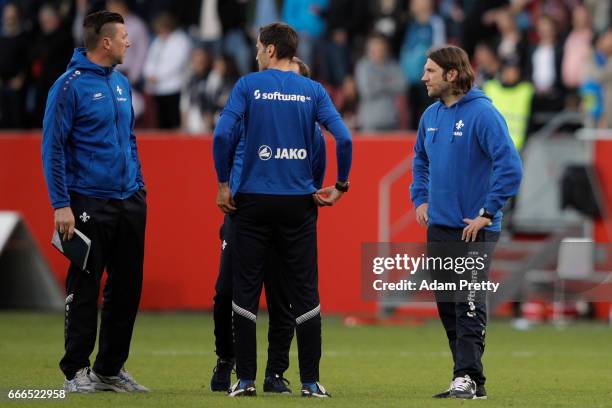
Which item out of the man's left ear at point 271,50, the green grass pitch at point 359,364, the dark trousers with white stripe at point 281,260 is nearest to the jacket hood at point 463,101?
the dark trousers with white stripe at point 281,260

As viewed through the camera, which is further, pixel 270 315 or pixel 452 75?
pixel 270 315

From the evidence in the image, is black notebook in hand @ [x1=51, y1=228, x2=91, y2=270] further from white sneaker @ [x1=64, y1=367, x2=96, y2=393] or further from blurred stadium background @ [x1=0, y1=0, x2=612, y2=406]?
blurred stadium background @ [x1=0, y1=0, x2=612, y2=406]

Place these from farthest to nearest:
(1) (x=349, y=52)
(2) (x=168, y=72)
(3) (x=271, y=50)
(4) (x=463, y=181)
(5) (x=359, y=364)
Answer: (2) (x=168, y=72) < (1) (x=349, y=52) < (5) (x=359, y=364) < (4) (x=463, y=181) < (3) (x=271, y=50)

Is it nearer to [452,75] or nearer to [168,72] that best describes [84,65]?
[452,75]

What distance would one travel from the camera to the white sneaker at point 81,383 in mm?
8898

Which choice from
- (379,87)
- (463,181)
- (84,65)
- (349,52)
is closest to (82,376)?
(84,65)

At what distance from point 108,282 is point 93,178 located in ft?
2.42

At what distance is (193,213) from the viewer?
17.3m

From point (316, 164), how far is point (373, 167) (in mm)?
8131

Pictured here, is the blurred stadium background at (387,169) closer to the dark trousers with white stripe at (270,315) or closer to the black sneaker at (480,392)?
the dark trousers with white stripe at (270,315)

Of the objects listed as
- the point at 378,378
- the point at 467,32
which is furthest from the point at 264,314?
the point at 378,378

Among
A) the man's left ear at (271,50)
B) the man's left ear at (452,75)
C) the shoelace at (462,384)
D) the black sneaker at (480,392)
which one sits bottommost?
the black sneaker at (480,392)

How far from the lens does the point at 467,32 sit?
59.7 feet

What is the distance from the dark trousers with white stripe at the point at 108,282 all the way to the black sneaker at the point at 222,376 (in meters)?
0.64
